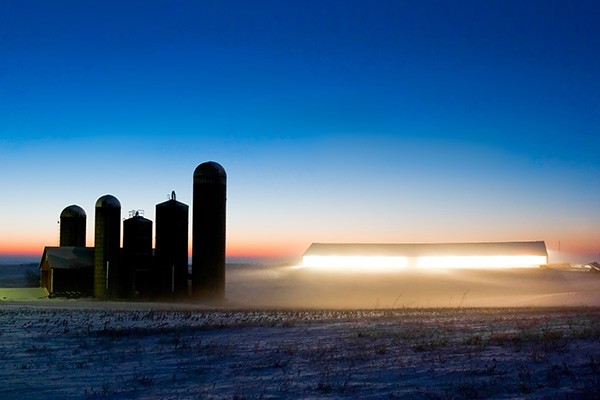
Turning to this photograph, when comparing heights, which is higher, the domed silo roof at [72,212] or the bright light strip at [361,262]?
the domed silo roof at [72,212]

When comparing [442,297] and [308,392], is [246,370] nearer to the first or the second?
[308,392]

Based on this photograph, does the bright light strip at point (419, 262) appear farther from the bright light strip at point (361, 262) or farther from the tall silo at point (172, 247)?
the tall silo at point (172, 247)

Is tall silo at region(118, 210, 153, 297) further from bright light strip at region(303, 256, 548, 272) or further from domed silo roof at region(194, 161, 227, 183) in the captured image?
bright light strip at region(303, 256, 548, 272)

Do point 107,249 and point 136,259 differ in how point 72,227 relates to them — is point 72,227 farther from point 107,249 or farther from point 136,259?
point 136,259

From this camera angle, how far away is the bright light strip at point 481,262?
7144 centimetres

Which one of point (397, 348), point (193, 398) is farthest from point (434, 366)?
point (193, 398)

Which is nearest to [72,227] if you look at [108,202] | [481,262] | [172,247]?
[108,202]

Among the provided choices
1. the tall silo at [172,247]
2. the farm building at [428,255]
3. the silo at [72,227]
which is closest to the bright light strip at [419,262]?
the farm building at [428,255]

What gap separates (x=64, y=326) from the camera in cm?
2111

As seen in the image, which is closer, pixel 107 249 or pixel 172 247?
pixel 172 247

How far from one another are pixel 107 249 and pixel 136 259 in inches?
88.2

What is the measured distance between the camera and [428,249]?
7838cm

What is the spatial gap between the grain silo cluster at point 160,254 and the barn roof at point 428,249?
1405 inches

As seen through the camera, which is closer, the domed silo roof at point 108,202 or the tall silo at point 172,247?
the tall silo at point 172,247
